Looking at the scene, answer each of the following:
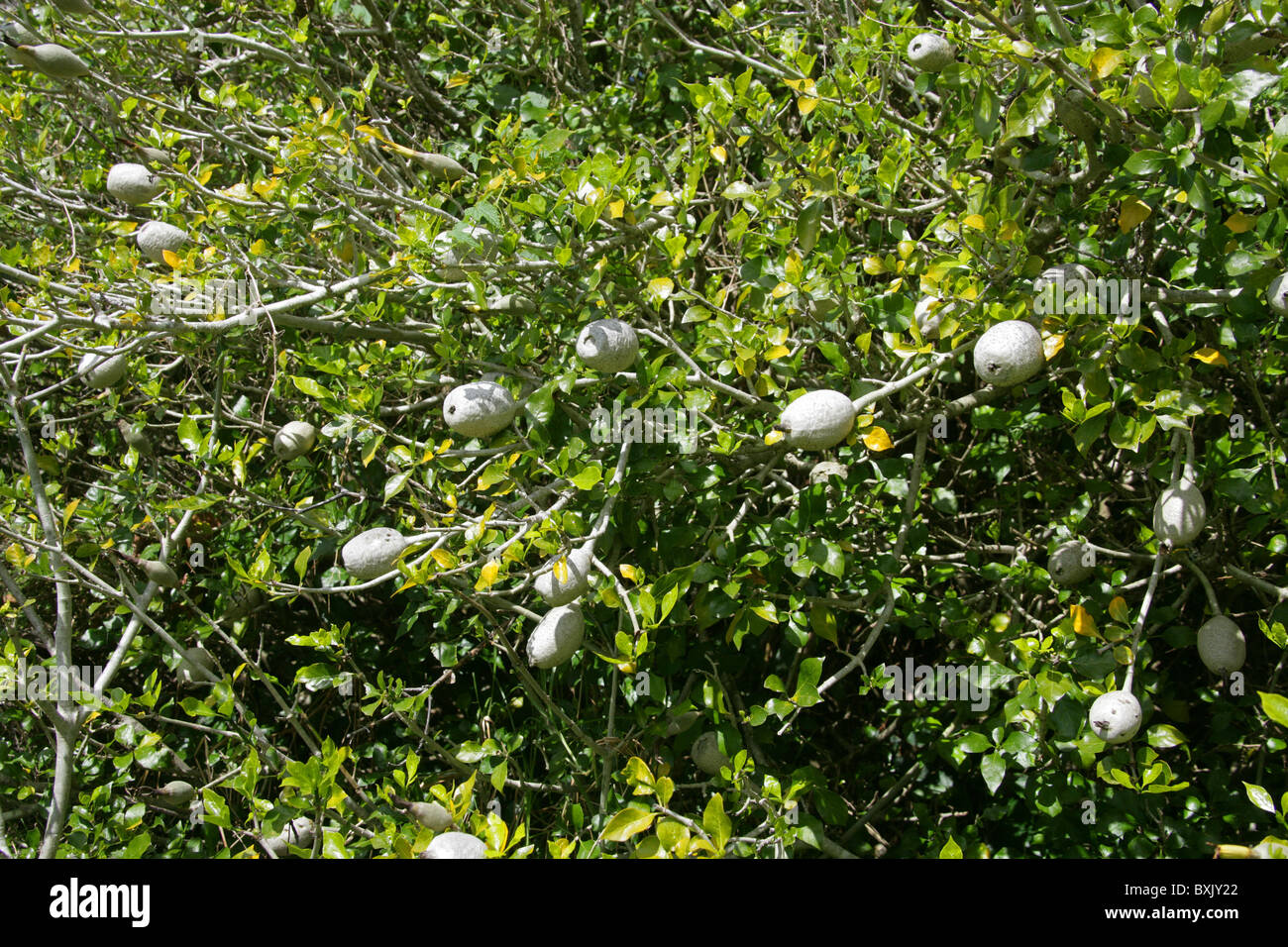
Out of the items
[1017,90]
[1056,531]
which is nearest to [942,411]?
[1056,531]

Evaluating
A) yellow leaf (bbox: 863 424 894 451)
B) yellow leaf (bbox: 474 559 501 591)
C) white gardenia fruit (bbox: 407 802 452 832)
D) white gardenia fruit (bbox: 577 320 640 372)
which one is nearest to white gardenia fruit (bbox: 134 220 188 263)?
white gardenia fruit (bbox: 577 320 640 372)

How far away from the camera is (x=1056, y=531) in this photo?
1937 mm

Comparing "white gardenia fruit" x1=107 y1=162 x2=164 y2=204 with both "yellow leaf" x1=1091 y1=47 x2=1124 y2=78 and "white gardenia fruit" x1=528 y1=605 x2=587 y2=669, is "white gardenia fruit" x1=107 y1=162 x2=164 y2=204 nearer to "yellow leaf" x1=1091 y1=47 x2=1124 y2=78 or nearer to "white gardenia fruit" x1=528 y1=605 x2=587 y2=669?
"white gardenia fruit" x1=528 y1=605 x2=587 y2=669

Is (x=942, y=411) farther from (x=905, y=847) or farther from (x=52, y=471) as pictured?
(x=52, y=471)

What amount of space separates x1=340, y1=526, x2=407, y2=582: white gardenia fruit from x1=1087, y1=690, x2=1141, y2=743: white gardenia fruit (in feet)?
3.77

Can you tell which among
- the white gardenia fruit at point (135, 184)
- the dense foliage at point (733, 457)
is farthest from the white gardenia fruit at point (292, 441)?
the white gardenia fruit at point (135, 184)

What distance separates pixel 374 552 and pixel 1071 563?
4.11 feet

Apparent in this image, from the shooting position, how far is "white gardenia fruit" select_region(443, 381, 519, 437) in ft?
5.49

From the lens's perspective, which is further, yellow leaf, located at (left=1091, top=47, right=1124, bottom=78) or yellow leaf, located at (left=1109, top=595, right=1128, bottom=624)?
yellow leaf, located at (left=1109, top=595, right=1128, bottom=624)

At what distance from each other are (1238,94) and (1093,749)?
96 centimetres

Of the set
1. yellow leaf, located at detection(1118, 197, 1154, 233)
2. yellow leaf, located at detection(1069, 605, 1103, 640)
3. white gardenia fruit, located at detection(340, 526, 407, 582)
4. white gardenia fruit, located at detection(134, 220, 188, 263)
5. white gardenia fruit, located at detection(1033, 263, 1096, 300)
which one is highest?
white gardenia fruit, located at detection(134, 220, 188, 263)

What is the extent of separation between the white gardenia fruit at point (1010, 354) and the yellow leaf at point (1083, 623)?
0.41 metres

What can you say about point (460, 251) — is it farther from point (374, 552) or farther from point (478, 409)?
point (374, 552)

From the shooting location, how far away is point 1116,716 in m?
1.48
